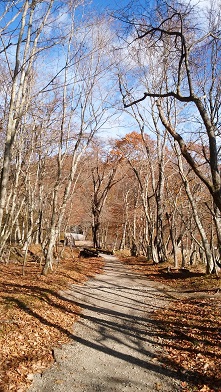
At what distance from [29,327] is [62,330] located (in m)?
0.76

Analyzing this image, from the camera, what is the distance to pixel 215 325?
21.6 feet

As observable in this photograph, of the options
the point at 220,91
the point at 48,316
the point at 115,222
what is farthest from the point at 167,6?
the point at 115,222

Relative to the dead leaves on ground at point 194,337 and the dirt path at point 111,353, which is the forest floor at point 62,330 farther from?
the dirt path at point 111,353

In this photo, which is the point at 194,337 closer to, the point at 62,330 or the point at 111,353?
the point at 111,353

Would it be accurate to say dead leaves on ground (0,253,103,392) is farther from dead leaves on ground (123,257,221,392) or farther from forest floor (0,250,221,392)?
dead leaves on ground (123,257,221,392)

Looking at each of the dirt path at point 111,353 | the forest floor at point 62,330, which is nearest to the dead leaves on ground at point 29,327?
the forest floor at point 62,330

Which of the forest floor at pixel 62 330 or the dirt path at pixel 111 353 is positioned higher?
the forest floor at pixel 62 330

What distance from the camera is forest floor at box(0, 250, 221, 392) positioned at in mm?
4582

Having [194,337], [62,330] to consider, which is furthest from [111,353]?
[194,337]

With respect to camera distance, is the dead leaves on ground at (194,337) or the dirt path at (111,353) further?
the dead leaves on ground at (194,337)

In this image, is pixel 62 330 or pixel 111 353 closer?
pixel 111 353

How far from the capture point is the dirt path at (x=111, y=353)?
4.36 m

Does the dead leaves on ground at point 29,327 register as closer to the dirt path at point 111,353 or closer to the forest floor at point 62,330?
the forest floor at point 62,330

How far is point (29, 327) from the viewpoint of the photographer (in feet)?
20.0
